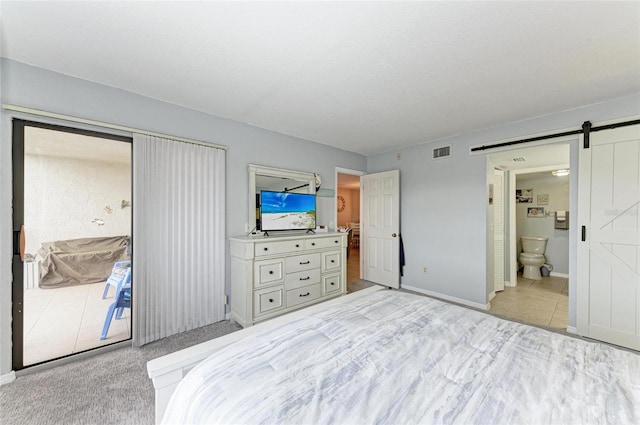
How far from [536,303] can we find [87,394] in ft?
16.5

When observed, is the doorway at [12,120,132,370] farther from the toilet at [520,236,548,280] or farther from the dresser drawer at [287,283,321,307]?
the toilet at [520,236,548,280]

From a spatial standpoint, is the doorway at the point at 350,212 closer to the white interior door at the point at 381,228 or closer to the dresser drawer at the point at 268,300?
the white interior door at the point at 381,228

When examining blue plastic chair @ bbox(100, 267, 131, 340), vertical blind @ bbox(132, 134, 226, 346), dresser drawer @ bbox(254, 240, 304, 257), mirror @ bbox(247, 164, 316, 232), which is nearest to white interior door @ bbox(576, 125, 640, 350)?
dresser drawer @ bbox(254, 240, 304, 257)

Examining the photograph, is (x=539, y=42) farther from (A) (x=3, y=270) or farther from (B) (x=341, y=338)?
(A) (x=3, y=270)

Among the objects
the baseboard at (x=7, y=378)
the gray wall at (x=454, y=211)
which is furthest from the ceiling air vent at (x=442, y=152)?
the baseboard at (x=7, y=378)

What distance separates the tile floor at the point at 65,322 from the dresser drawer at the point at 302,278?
5.46 ft

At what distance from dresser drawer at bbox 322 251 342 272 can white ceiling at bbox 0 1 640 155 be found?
187 cm

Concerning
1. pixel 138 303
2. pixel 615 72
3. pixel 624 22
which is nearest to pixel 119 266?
pixel 138 303

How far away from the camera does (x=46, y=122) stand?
2016mm

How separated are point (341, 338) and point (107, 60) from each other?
254 cm

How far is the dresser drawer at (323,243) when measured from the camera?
3.26 m

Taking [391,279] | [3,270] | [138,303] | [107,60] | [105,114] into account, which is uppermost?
[107,60]

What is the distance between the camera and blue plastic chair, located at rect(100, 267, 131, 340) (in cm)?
241

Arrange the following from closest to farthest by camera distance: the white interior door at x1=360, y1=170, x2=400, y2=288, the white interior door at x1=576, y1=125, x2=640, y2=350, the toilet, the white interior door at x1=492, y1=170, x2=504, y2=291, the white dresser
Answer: the white interior door at x1=576, y1=125, x2=640, y2=350, the white dresser, the white interior door at x1=492, y1=170, x2=504, y2=291, the white interior door at x1=360, y1=170, x2=400, y2=288, the toilet
